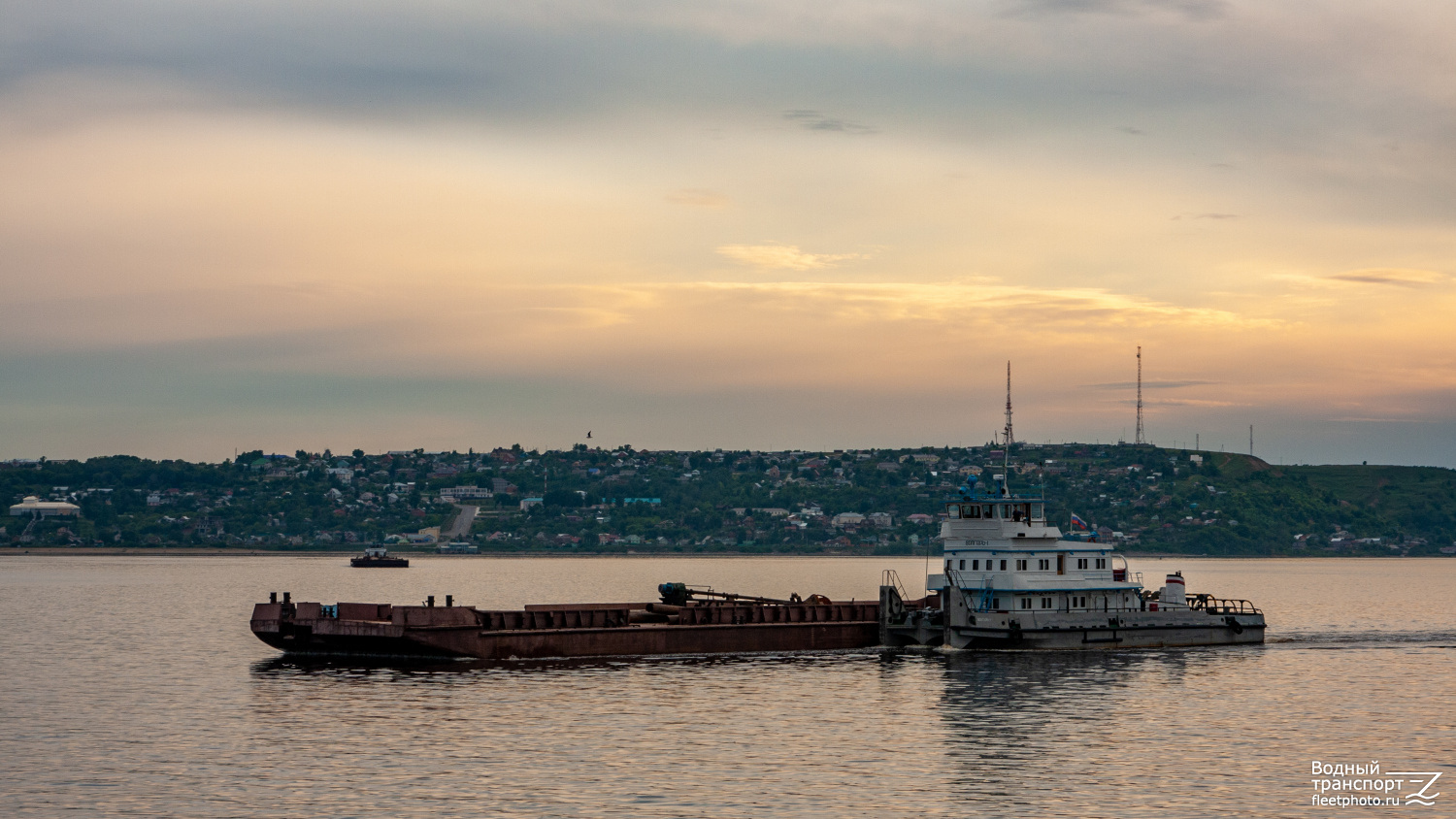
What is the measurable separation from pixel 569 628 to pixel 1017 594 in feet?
75.6

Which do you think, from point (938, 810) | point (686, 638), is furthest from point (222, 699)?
point (938, 810)

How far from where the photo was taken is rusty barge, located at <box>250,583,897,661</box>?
6756cm

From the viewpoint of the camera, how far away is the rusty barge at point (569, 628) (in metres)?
67.6

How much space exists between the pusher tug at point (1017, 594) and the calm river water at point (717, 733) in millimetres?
1457

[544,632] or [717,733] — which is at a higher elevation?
[544,632]

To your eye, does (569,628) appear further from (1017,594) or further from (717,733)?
(1017,594)

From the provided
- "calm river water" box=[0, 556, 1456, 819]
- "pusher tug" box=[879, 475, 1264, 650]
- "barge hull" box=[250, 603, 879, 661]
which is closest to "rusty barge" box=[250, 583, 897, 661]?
"barge hull" box=[250, 603, 879, 661]

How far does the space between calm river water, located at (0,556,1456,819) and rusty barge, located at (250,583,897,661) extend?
1.22 metres

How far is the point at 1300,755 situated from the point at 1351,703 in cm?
1498

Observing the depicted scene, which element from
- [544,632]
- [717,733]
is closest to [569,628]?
[544,632]

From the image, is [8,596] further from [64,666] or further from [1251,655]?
[1251,655]

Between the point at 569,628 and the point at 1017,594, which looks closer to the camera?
the point at 569,628

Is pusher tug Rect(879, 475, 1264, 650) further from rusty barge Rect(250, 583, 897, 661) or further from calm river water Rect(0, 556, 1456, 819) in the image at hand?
rusty barge Rect(250, 583, 897, 661)

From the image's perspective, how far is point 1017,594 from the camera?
245 feet
